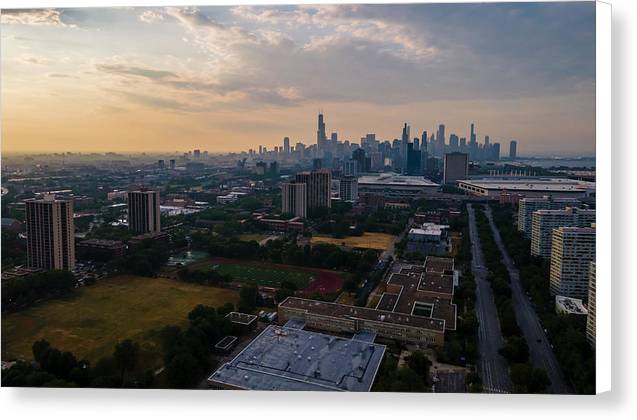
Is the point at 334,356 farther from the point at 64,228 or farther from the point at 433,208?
the point at 433,208

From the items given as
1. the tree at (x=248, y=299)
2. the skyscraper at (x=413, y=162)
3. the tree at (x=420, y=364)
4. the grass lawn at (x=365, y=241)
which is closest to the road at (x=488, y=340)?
the tree at (x=420, y=364)

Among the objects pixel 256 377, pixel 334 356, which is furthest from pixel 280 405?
pixel 334 356

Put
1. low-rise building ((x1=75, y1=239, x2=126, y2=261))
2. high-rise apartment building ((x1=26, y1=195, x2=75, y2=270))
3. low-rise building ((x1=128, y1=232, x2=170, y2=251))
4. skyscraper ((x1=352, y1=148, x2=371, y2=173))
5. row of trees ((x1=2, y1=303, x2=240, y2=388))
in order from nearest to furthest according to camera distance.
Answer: row of trees ((x1=2, y1=303, x2=240, y2=388))
high-rise apartment building ((x1=26, y1=195, x2=75, y2=270))
low-rise building ((x1=75, y1=239, x2=126, y2=261))
low-rise building ((x1=128, y1=232, x2=170, y2=251))
skyscraper ((x1=352, y1=148, x2=371, y2=173))

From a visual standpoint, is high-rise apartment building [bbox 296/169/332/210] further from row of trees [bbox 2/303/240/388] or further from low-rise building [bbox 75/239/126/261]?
row of trees [bbox 2/303/240/388]

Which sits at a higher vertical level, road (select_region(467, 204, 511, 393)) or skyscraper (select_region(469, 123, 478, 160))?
skyscraper (select_region(469, 123, 478, 160))

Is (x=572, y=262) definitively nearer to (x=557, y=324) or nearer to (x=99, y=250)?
(x=557, y=324)

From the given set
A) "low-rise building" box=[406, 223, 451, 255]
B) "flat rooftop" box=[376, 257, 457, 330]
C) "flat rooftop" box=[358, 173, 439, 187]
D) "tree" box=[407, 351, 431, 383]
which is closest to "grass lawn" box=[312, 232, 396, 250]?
"low-rise building" box=[406, 223, 451, 255]
